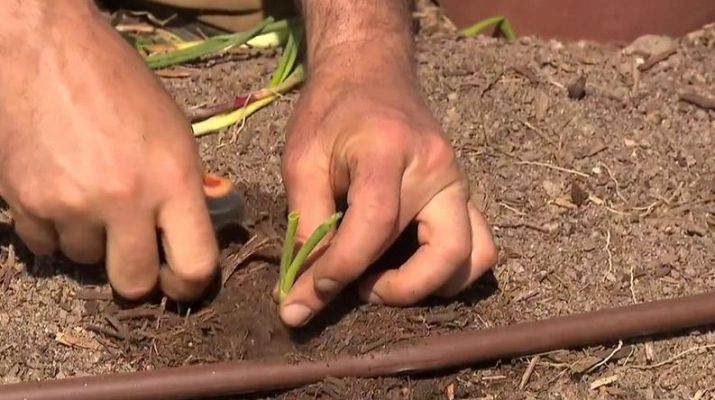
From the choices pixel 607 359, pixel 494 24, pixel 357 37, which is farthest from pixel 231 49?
pixel 607 359

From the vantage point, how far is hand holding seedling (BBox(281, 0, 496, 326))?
127 cm

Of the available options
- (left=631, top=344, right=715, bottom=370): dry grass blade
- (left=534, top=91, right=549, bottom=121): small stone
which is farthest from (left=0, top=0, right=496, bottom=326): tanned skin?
(left=534, top=91, right=549, bottom=121): small stone

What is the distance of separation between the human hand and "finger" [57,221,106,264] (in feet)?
0.74

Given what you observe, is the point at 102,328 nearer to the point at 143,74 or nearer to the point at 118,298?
the point at 118,298

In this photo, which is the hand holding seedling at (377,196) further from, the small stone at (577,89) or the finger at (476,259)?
the small stone at (577,89)

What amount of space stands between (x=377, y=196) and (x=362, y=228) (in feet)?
0.13

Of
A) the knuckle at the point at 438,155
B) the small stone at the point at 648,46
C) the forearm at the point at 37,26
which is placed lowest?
the small stone at the point at 648,46

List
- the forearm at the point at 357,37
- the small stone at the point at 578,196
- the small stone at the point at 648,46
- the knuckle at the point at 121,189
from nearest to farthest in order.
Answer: the knuckle at the point at 121,189
the forearm at the point at 357,37
the small stone at the point at 578,196
the small stone at the point at 648,46

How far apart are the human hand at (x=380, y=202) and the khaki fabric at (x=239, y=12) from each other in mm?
520

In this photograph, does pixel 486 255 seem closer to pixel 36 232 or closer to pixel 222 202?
pixel 222 202

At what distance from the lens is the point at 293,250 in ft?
4.35

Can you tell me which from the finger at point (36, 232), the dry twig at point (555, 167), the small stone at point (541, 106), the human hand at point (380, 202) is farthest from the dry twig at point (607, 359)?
the finger at point (36, 232)

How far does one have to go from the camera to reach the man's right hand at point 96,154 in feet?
4.09

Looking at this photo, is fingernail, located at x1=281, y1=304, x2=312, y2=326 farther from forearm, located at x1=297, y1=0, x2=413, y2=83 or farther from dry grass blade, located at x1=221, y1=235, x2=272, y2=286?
forearm, located at x1=297, y1=0, x2=413, y2=83
